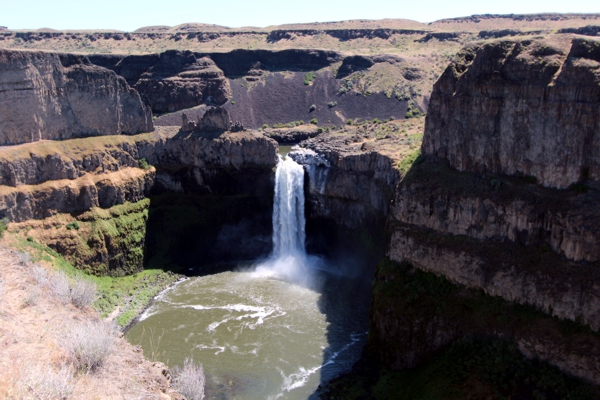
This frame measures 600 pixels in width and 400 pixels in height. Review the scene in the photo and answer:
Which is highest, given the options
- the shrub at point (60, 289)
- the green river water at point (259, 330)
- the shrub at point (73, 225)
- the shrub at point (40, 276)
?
the shrub at point (40, 276)

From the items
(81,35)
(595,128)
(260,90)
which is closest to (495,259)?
(595,128)

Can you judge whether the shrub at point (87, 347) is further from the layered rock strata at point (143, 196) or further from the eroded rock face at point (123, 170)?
the eroded rock face at point (123, 170)

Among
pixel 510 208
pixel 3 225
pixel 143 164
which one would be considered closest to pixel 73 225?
pixel 3 225

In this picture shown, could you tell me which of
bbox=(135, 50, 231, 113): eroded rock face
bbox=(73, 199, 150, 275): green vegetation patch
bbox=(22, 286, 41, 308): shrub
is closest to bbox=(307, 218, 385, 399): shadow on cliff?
bbox=(73, 199, 150, 275): green vegetation patch

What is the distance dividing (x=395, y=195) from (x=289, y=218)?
18.2 m

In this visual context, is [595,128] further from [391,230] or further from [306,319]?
[306,319]

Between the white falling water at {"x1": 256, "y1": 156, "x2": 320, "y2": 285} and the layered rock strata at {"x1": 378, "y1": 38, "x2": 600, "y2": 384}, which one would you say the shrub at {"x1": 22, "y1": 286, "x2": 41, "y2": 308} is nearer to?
the layered rock strata at {"x1": 378, "y1": 38, "x2": 600, "y2": 384}

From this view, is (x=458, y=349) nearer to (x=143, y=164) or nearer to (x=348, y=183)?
(x=348, y=183)

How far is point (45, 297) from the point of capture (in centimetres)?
2941

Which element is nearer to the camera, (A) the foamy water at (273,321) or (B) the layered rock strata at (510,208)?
(B) the layered rock strata at (510,208)

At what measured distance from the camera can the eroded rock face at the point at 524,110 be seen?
29.7 metres

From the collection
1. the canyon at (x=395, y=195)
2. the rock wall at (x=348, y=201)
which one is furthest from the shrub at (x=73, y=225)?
the rock wall at (x=348, y=201)

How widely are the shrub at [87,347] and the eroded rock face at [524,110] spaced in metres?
23.9

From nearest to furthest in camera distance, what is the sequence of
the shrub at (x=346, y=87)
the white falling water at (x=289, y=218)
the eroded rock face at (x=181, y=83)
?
the white falling water at (x=289, y=218), the eroded rock face at (x=181, y=83), the shrub at (x=346, y=87)
